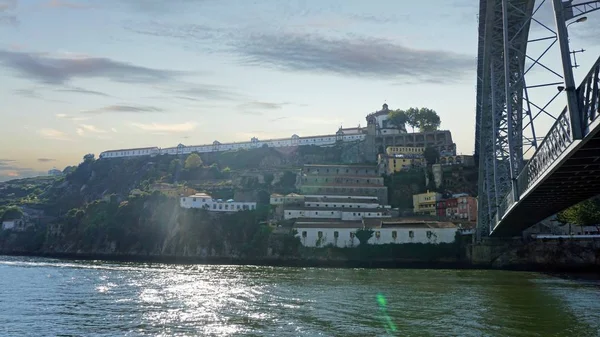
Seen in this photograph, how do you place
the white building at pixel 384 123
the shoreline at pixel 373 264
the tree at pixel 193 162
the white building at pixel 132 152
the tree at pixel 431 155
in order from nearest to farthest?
the shoreline at pixel 373 264 < the tree at pixel 431 155 < the white building at pixel 384 123 < the tree at pixel 193 162 < the white building at pixel 132 152

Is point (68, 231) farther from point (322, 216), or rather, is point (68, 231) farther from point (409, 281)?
point (409, 281)

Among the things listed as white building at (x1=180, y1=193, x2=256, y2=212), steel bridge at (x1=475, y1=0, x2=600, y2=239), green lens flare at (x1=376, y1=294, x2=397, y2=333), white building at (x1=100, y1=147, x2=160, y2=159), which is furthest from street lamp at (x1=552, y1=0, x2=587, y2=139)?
white building at (x1=100, y1=147, x2=160, y2=159)

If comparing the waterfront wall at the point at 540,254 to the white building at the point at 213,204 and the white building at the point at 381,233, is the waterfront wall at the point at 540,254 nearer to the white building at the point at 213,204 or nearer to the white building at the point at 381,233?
the white building at the point at 381,233

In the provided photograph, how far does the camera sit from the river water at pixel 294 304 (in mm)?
22719

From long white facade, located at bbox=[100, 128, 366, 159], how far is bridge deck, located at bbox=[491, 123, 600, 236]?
239 feet

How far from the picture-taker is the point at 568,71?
16.8 m

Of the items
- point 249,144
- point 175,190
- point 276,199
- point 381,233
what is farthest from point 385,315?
point 249,144

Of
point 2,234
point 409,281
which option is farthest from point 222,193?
point 409,281

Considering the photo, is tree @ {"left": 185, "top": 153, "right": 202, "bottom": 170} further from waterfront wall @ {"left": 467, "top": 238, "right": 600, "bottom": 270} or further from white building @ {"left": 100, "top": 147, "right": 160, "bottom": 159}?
waterfront wall @ {"left": 467, "top": 238, "right": 600, "bottom": 270}

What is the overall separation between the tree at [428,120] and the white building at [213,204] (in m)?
46.7

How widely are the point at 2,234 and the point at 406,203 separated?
64606mm

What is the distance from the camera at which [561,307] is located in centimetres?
2844

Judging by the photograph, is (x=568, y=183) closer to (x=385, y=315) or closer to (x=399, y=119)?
(x=385, y=315)

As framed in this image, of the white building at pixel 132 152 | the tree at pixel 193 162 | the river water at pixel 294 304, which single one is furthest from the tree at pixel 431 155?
the white building at pixel 132 152
